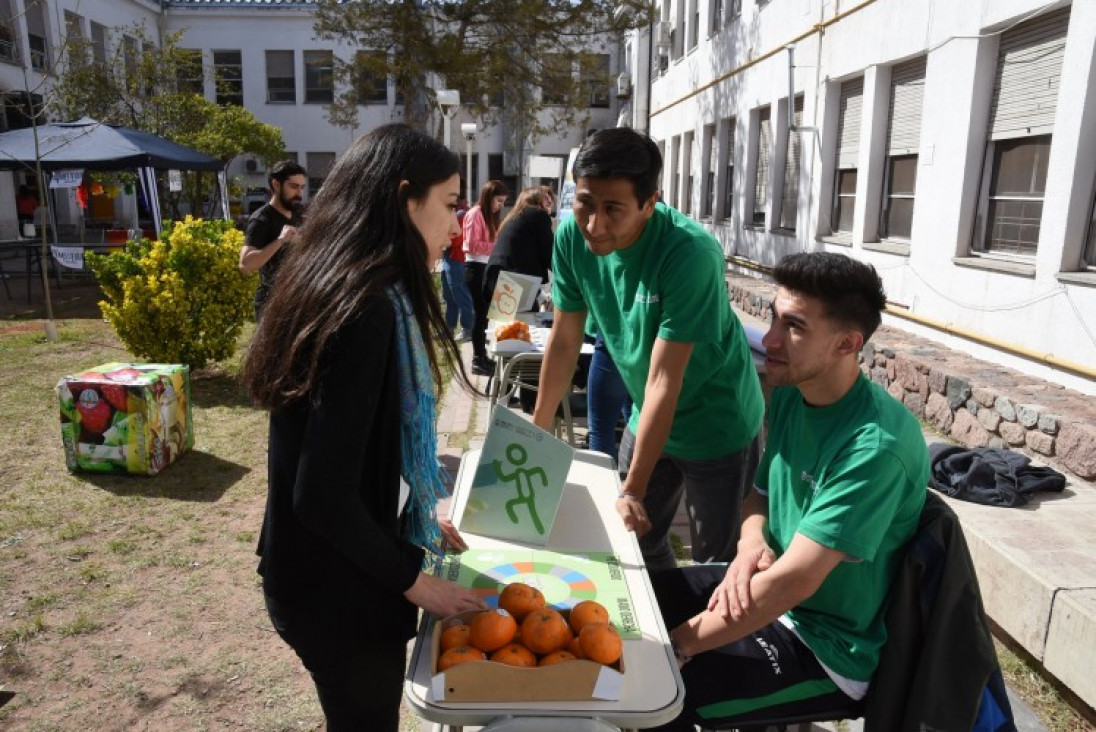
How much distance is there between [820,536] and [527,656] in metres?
0.67

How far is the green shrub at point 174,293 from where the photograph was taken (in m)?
6.52

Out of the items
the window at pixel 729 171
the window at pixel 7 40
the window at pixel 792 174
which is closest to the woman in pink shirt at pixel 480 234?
the window at pixel 792 174

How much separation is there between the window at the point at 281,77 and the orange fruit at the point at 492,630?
106 ft

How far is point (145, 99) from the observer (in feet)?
56.2

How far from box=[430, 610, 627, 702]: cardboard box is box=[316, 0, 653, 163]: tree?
14.9 meters

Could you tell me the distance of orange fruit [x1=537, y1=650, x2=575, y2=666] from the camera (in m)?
1.33

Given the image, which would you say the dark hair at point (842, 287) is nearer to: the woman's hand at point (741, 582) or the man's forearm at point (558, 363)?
the woman's hand at point (741, 582)

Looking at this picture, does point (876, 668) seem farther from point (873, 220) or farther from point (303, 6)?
point (303, 6)

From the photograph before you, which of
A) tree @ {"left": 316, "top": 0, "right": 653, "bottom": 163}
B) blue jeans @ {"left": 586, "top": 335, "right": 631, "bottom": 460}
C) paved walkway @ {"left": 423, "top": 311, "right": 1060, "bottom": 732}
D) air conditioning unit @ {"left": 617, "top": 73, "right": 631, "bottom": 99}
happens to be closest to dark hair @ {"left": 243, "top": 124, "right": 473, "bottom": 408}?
paved walkway @ {"left": 423, "top": 311, "right": 1060, "bottom": 732}

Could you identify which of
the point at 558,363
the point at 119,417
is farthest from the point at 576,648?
the point at 119,417

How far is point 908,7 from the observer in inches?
285

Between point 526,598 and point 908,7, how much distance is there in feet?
25.0

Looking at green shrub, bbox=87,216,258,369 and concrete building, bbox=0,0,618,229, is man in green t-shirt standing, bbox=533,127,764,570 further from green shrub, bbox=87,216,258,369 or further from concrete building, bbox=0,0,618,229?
concrete building, bbox=0,0,618,229

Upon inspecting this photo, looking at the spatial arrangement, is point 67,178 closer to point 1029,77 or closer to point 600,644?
point 1029,77
